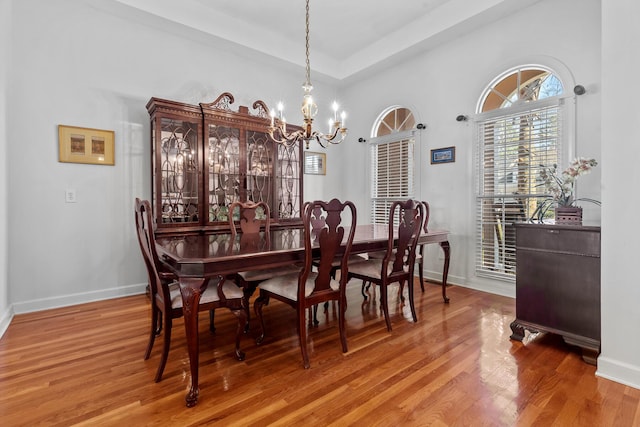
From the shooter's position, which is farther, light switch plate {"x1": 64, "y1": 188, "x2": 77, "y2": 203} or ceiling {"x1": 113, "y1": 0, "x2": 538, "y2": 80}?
ceiling {"x1": 113, "y1": 0, "x2": 538, "y2": 80}

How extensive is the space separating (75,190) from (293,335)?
265 cm

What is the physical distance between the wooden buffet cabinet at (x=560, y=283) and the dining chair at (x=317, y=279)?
134 centimetres

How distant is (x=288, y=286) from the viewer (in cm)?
221

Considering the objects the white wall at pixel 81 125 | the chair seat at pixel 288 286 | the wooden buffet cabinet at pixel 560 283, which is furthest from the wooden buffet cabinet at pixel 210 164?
the wooden buffet cabinet at pixel 560 283

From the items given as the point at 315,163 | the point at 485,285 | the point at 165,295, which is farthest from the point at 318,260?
the point at 315,163

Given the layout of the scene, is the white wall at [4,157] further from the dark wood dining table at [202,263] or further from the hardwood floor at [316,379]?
the dark wood dining table at [202,263]

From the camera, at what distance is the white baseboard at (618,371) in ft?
5.90

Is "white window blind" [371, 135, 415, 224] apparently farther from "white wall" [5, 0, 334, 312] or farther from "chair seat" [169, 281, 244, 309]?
"chair seat" [169, 281, 244, 309]

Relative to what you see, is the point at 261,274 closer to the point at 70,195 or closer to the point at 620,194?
the point at 70,195

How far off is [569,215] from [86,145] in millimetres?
4298

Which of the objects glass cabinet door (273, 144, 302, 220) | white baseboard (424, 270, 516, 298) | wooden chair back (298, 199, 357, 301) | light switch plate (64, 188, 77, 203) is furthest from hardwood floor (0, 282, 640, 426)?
glass cabinet door (273, 144, 302, 220)

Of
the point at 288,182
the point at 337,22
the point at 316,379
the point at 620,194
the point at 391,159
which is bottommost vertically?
the point at 316,379

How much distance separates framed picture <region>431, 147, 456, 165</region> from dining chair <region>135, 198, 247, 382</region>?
314cm

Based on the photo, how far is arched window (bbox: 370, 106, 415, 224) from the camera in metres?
4.58
